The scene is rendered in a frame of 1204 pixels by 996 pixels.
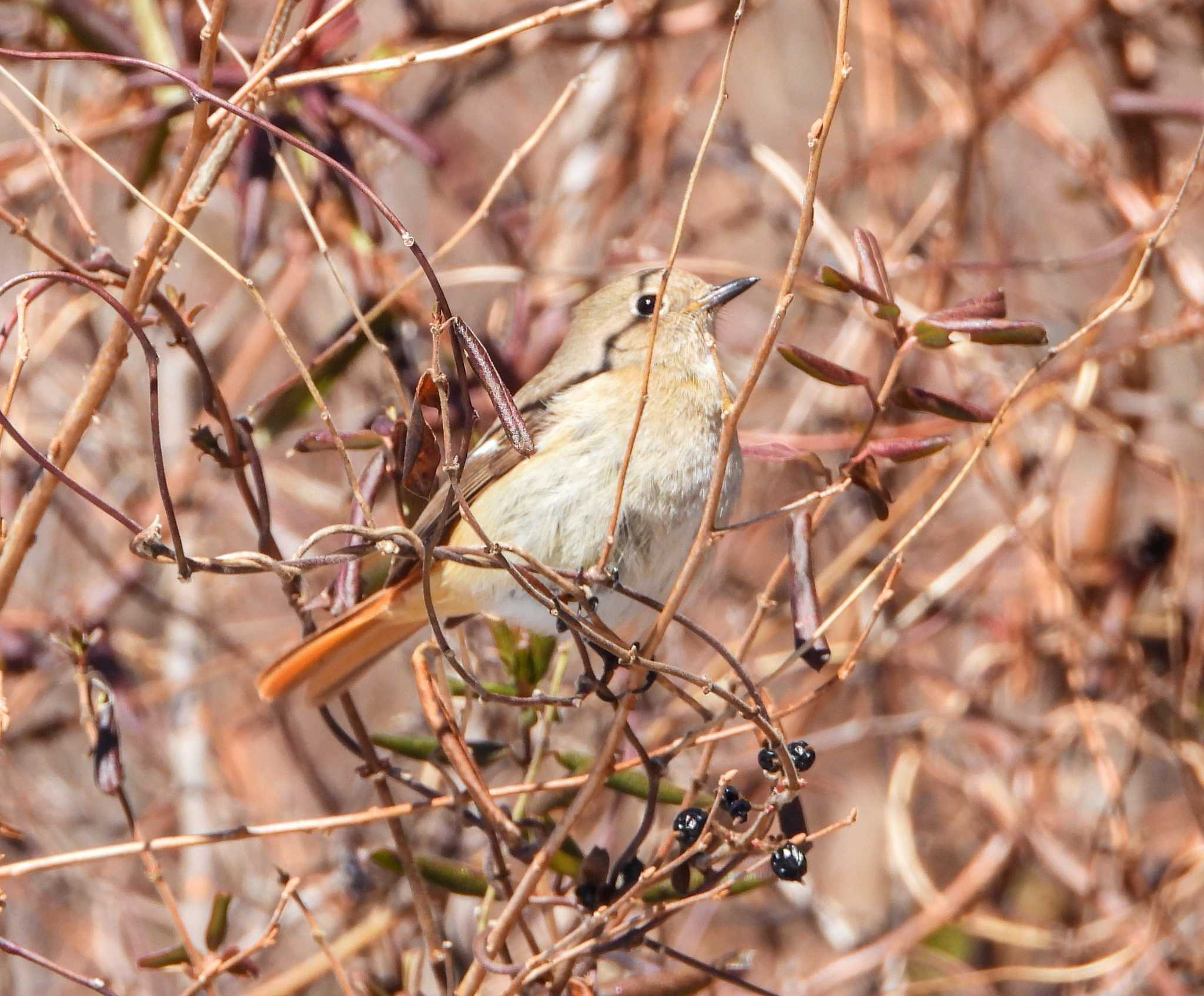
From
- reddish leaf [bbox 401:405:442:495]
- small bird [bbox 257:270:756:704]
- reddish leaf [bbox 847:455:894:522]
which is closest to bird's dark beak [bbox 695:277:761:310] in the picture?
small bird [bbox 257:270:756:704]

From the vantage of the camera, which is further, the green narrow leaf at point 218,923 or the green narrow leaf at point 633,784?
the green narrow leaf at point 633,784

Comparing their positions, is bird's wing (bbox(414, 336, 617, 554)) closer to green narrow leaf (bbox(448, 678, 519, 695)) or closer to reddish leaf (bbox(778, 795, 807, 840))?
green narrow leaf (bbox(448, 678, 519, 695))

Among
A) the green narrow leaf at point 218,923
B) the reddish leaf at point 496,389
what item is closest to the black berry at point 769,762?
the reddish leaf at point 496,389

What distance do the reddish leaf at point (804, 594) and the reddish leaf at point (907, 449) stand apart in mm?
132

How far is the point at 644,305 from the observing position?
279cm

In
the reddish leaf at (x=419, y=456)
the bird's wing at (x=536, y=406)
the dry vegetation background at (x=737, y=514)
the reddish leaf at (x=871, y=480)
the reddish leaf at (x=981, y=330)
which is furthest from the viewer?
the dry vegetation background at (x=737, y=514)

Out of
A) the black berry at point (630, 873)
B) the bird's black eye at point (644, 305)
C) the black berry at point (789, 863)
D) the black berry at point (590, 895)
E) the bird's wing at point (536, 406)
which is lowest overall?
the black berry at point (789, 863)

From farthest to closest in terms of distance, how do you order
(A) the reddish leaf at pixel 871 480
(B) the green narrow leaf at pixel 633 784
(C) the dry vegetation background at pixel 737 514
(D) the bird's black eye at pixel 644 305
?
(C) the dry vegetation background at pixel 737 514 < (D) the bird's black eye at pixel 644 305 < (B) the green narrow leaf at pixel 633 784 < (A) the reddish leaf at pixel 871 480

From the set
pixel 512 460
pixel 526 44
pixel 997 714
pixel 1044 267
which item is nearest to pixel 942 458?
pixel 1044 267

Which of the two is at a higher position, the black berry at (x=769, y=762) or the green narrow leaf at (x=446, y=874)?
the green narrow leaf at (x=446, y=874)

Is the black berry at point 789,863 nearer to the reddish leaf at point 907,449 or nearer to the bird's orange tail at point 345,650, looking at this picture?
the reddish leaf at point 907,449

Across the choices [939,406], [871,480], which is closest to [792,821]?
[871,480]

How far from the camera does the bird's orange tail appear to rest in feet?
8.03

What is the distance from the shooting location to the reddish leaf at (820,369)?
175 cm
